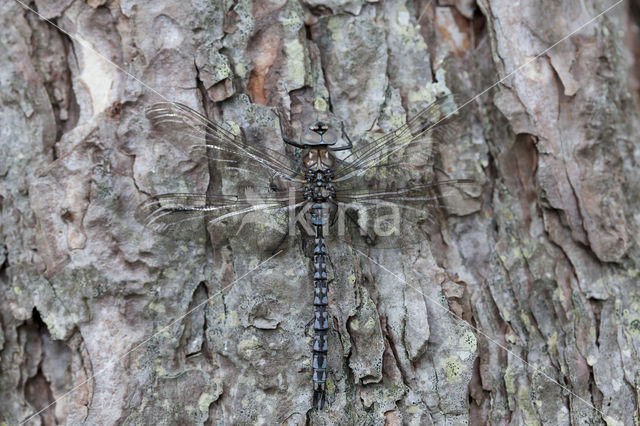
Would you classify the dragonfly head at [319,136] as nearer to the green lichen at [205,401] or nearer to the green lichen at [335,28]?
the green lichen at [335,28]

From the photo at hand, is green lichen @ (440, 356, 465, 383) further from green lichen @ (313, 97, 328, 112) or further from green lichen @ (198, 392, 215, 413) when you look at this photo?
green lichen @ (313, 97, 328, 112)

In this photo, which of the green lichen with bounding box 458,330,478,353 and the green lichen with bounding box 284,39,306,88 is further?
the green lichen with bounding box 284,39,306,88

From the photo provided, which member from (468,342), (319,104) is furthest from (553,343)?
(319,104)

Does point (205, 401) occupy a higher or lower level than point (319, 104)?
lower

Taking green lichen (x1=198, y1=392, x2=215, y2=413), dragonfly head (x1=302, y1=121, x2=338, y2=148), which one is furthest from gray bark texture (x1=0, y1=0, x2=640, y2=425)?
dragonfly head (x1=302, y1=121, x2=338, y2=148)

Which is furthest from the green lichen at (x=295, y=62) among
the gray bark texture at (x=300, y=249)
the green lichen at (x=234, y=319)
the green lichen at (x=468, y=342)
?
the green lichen at (x=468, y=342)

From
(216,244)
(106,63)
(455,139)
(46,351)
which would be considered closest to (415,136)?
(455,139)

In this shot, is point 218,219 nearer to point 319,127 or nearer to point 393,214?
point 319,127

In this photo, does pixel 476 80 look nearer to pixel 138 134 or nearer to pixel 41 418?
pixel 138 134
